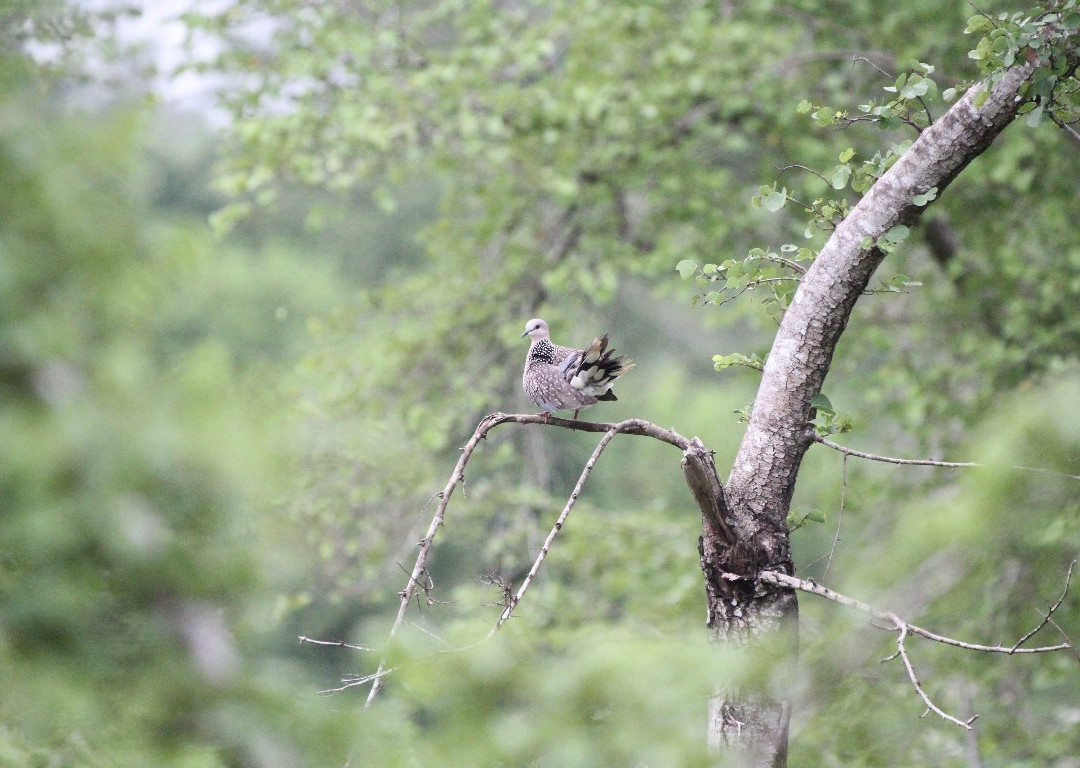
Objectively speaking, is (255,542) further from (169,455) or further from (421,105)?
(421,105)

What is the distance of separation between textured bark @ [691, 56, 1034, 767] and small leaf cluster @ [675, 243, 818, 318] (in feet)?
0.30

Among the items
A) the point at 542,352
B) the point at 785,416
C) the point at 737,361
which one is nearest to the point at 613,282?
the point at 542,352

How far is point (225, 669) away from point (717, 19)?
5.98m

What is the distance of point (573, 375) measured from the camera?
10.5 ft

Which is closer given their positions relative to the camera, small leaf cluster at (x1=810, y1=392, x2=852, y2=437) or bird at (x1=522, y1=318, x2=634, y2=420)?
small leaf cluster at (x1=810, y1=392, x2=852, y2=437)

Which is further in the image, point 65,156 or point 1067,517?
point 1067,517

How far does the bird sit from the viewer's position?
10.1ft

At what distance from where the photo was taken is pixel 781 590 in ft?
7.89

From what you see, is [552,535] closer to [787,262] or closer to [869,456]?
[869,456]

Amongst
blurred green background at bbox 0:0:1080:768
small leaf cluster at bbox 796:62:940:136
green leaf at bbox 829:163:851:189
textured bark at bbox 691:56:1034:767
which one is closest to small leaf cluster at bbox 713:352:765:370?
textured bark at bbox 691:56:1034:767

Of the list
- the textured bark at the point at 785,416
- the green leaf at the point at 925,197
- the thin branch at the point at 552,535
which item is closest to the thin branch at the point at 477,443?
the thin branch at the point at 552,535

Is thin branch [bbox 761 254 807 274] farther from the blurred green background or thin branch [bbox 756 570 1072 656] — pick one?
thin branch [bbox 756 570 1072 656]

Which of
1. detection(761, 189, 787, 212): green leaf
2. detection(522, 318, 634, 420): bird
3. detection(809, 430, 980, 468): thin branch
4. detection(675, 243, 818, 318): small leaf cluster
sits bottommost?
detection(809, 430, 980, 468): thin branch

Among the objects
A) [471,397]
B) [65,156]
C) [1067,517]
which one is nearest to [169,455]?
[65,156]
